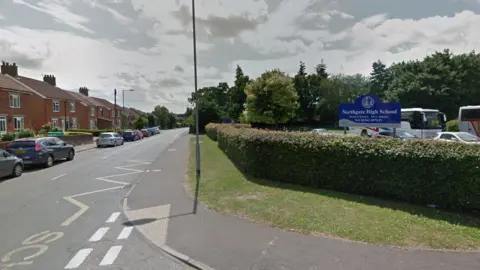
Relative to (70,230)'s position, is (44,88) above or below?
above

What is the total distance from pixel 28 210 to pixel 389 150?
342 inches

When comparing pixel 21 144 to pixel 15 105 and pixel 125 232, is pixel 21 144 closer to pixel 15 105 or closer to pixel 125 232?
pixel 125 232

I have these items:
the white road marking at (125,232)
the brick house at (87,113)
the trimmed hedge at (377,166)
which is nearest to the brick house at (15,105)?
the brick house at (87,113)

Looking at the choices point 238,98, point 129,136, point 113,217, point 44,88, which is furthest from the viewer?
point 238,98

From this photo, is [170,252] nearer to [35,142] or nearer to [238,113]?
[35,142]

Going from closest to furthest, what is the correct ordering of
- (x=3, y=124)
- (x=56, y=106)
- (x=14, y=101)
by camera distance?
(x=3, y=124) → (x=14, y=101) → (x=56, y=106)

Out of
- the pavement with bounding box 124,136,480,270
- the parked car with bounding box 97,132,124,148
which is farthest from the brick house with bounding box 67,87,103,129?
the pavement with bounding box 124,136,480,270

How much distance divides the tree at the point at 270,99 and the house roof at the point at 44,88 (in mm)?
28151

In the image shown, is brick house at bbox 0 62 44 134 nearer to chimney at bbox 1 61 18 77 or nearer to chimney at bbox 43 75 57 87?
chimney at bbox 1 61 18 77

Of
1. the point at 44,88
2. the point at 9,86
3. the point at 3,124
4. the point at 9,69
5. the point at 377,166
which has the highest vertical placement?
the point at 9,69

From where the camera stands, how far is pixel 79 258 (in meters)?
4.30

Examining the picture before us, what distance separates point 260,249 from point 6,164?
11594 millimetres

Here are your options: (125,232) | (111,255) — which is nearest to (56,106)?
(125,232)

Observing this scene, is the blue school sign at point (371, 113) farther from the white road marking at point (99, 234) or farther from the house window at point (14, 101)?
the house window at point (14, 101)
